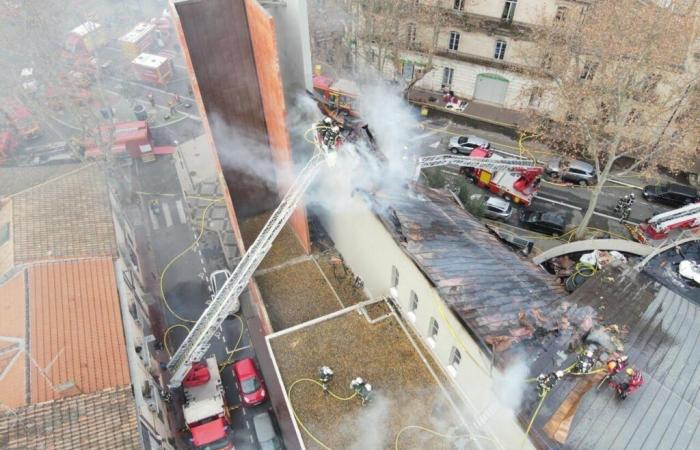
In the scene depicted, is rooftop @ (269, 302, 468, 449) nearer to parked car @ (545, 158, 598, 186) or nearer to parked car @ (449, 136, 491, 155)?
parked car @ (449, 136, 491, 155)

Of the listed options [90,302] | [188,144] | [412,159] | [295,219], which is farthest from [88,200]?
[412,159]

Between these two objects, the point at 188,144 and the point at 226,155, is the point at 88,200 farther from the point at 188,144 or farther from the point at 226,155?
the point at 188,144

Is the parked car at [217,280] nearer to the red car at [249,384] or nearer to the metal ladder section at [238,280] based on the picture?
the red car at [249,384]

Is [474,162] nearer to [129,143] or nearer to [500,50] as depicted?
[500,50]

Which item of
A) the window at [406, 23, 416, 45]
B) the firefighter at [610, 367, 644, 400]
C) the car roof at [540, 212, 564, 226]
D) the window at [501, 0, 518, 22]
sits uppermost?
the window at [501, 0, 518, 22]

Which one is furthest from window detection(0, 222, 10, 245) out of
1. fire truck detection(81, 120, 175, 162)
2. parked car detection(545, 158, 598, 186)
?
parked car detection(545, 158, 598, 186)

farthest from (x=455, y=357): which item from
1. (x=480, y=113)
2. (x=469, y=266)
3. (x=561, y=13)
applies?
(x=480, y=113)

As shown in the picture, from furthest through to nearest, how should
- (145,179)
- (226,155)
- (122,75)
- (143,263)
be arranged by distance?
(122,75) < (145,179) < (143,263) < (226,155)
